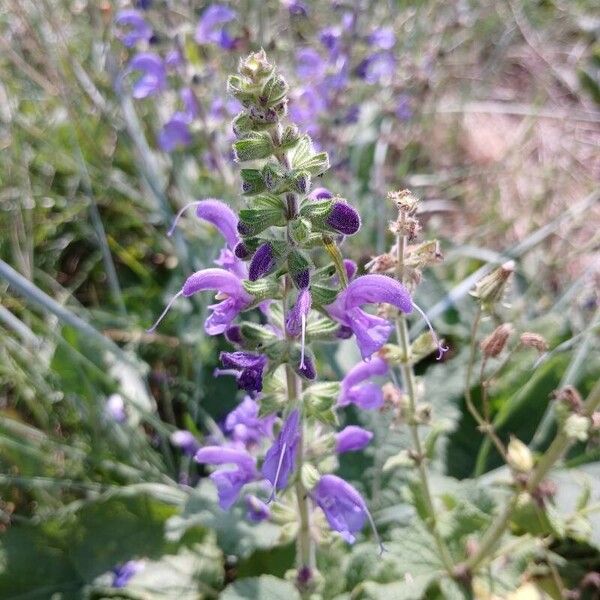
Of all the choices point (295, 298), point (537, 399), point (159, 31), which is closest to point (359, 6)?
point (159, 31)

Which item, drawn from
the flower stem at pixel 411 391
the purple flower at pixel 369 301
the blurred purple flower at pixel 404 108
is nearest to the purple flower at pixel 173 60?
the blurred purple flower at pixel 404 108

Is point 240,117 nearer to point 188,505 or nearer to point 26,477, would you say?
point 188,505

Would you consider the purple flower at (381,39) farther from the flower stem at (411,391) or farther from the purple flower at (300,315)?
the purple flower at (300,315)

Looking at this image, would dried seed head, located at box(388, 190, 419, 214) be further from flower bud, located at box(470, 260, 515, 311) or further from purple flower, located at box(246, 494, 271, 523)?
purple flower, located at box(246, 494, 271, 523)

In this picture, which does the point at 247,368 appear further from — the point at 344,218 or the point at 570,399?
the point at 570,399

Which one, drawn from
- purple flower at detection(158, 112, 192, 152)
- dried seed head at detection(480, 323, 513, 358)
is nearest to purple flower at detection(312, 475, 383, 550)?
dried seed head at detection(480, 323, 513, 358)

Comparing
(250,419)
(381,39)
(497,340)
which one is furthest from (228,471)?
(381,39)
